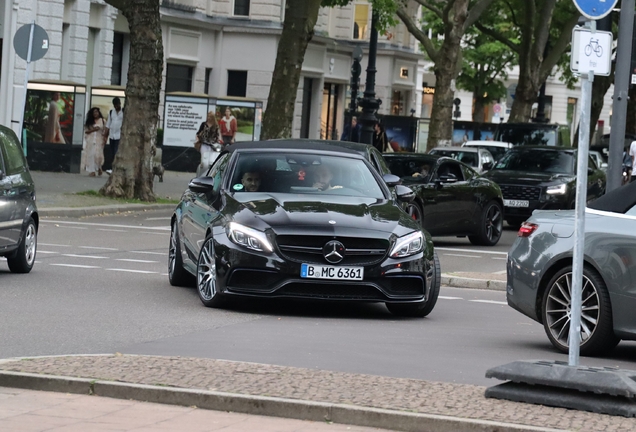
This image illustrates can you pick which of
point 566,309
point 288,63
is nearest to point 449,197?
point 288,63

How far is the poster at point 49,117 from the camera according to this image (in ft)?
112

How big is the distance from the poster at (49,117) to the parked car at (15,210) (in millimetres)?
18770

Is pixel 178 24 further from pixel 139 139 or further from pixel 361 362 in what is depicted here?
pixel 361 362

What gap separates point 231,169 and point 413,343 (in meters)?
3.50

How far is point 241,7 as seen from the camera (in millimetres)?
53219

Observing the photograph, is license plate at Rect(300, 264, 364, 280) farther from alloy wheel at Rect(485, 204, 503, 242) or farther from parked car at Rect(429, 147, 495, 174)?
parked car at Rect(429, 147, 495, 174)

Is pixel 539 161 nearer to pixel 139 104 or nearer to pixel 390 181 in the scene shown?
pixel 139 104

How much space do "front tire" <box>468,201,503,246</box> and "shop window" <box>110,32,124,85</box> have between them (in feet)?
83.6

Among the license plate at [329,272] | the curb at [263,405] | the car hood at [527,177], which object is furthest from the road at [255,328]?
the car hood at [527,177]

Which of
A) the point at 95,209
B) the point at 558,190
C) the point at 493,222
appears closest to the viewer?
the point at 493,222

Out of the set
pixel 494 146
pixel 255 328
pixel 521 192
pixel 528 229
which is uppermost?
pixel 494 146

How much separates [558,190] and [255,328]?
15.9 m

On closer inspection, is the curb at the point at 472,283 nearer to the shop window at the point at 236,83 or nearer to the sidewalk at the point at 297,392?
the sidewalk at the point at 297,392

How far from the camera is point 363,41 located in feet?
207
